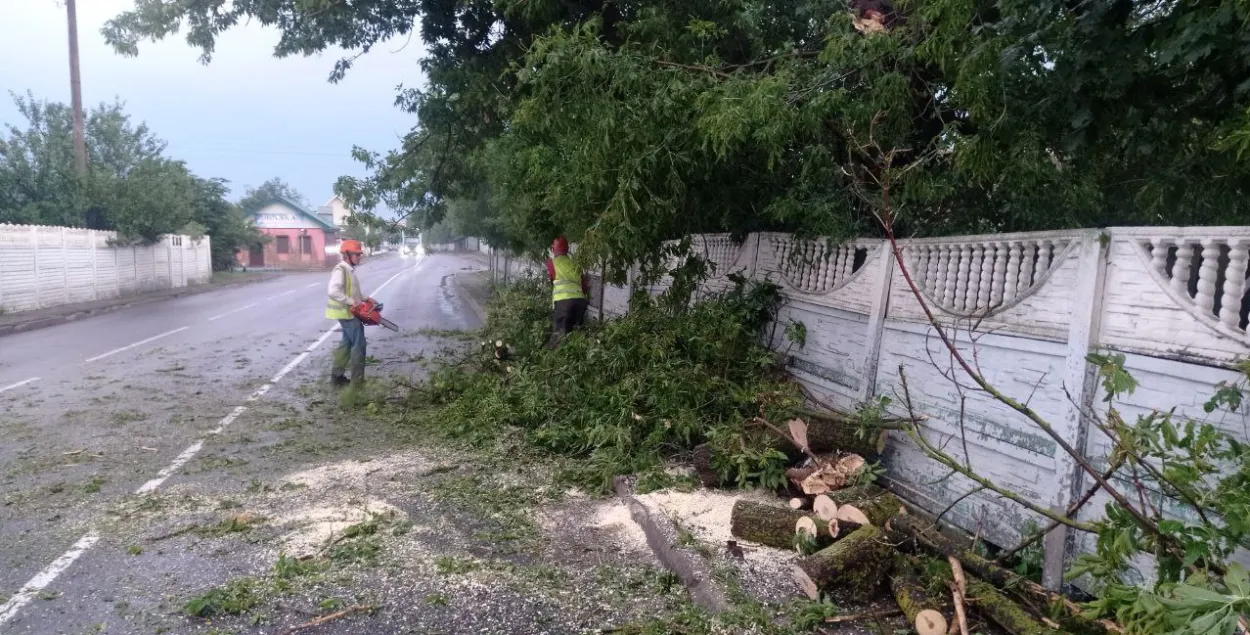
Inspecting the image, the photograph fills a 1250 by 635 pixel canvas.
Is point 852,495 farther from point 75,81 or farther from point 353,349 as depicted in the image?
point 75,81

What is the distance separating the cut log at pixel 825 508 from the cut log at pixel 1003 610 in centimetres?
76

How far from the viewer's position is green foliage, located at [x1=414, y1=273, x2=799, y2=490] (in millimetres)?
5648

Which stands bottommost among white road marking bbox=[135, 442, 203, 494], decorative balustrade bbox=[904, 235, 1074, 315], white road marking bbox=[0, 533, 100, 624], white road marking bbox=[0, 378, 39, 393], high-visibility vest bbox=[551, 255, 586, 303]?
white road marking bbox=[0, 378, 39, 393]

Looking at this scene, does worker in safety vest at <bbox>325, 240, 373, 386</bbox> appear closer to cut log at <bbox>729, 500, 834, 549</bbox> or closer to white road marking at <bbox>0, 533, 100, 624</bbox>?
white road marking at <bbox>0, 533, 100, 624</bbox>

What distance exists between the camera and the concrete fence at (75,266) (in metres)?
17.8

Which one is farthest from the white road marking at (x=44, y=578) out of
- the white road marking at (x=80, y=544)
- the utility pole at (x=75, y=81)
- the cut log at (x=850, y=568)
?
the utility pole at (x=75, y=81)

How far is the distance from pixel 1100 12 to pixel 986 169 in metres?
1.02

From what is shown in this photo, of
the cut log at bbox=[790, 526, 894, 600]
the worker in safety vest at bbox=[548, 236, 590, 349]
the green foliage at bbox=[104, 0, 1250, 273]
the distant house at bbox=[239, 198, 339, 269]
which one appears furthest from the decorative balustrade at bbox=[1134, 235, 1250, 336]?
the distant house at bbox=[239, 198, 339, 269]

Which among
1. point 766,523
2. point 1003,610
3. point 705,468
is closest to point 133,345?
point 705,468

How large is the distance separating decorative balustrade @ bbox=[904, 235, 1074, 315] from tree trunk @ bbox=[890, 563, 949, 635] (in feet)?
5.01

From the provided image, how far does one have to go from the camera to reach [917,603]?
337 cm

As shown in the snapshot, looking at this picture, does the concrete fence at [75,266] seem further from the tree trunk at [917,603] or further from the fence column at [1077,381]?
the fence column at [1077,381]

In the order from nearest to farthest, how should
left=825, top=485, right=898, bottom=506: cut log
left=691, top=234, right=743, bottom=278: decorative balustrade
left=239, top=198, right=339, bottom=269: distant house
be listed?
left=825, top=485, right=898, bottom=506: cut log
left=691, top=234, right=743, bottom=278: decorative balustrade
left=239, top=198, right=339, bottom=269: distant house

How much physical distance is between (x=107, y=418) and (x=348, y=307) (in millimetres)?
2661
